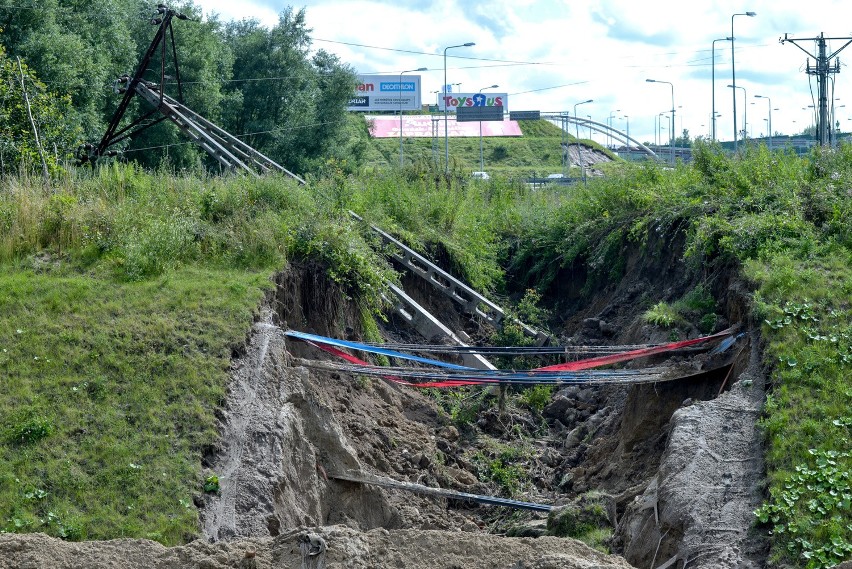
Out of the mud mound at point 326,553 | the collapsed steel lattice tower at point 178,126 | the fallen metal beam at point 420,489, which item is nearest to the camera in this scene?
the mud mound at point 326,553

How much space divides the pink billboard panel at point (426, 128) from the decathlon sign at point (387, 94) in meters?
2.96

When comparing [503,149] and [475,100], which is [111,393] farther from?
[475,100]

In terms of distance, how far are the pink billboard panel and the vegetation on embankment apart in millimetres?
53925

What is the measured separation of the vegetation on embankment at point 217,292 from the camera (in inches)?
392

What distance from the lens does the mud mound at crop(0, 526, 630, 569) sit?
8.07 metres

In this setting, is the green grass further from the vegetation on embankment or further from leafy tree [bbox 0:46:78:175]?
leafy tree [bbox 0:46:78:175]

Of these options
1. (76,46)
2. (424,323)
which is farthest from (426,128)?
(424,323)

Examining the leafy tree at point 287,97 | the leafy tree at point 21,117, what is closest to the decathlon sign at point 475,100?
the leafy tree at point 287,97

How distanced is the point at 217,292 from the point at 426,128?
212 feet

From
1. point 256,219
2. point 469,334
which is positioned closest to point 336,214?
point 256,219

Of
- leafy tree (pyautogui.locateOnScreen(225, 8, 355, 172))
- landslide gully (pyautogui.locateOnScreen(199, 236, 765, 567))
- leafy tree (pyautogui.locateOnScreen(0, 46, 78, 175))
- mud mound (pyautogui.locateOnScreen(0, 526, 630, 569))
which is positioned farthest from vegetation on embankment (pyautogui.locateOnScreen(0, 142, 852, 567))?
leafy tree (pyautogui.locateOnScreen(225, 8, 355, 172))

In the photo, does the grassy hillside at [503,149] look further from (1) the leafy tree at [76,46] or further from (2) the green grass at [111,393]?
(2) the green grass at [111,393]

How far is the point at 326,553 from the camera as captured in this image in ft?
26.4

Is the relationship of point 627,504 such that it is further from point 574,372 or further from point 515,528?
point 574,372
